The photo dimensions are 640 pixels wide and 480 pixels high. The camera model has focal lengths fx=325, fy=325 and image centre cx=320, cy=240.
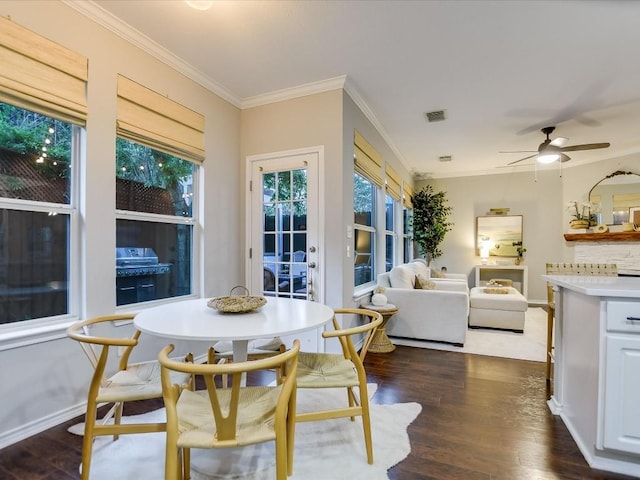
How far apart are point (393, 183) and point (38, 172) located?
448 cm

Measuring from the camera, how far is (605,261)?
3.52m

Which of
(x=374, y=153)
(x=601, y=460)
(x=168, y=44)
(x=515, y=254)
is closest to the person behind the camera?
(x=601, y=460)

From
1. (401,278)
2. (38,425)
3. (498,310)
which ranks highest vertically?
(401,278)

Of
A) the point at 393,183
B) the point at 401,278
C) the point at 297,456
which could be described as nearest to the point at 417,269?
the point at 401,278

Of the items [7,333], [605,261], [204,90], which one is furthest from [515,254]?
[7,333]

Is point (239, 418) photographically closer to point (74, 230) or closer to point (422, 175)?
point (74, 230)

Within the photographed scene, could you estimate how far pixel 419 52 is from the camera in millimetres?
2760

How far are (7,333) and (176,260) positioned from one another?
1.30 metres

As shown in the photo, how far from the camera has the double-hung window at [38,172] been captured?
75.7 inches

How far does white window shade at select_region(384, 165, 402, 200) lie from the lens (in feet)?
16.6

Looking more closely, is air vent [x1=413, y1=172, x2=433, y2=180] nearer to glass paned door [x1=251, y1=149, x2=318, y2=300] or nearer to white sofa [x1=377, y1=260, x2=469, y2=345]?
white sofa [x1=377, y1=260, x2=469, y2=345]

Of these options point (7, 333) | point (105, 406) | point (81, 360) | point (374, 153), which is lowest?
point (105, 406)

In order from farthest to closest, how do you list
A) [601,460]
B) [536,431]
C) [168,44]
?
1. [168,44]
2. [536,431]
3. [601,460]

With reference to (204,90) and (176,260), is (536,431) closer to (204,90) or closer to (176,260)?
(176,260)
